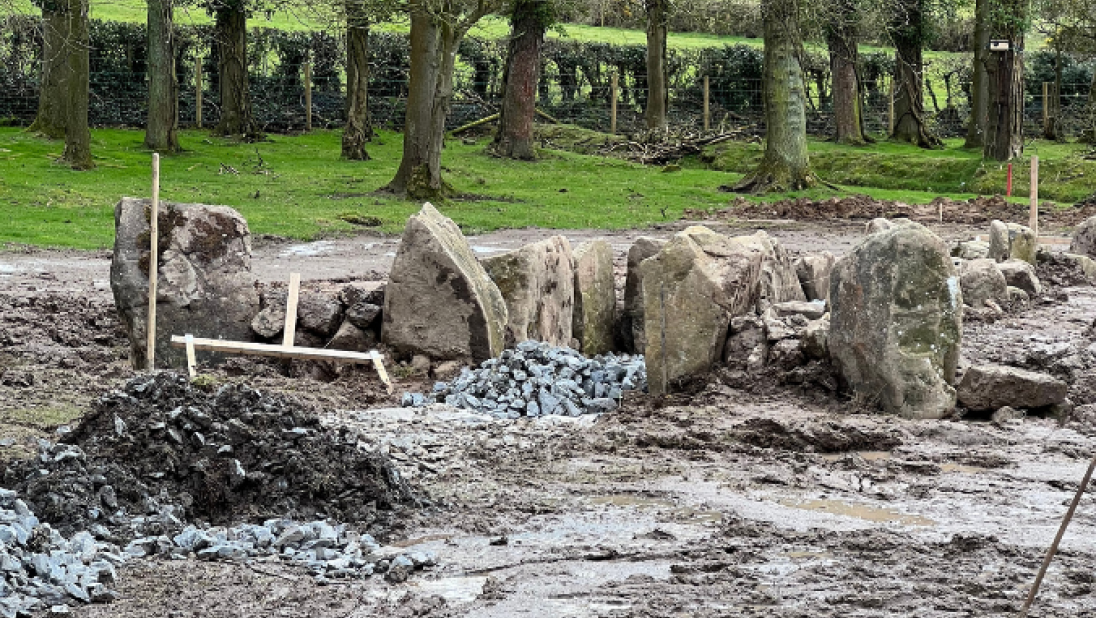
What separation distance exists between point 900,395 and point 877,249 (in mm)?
1103

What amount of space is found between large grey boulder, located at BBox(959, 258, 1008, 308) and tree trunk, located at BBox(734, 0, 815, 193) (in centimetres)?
1208

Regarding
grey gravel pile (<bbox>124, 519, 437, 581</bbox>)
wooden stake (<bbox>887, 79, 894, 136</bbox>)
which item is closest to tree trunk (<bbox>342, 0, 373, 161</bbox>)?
wooden stake (<bbox>887, 79, 894, 136</bbox>)

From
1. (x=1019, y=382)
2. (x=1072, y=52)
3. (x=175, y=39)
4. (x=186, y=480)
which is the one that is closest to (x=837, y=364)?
(x=1019, y=382)

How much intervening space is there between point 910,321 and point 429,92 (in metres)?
15.6

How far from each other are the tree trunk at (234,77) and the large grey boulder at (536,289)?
74.2ft

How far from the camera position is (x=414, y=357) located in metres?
12.5

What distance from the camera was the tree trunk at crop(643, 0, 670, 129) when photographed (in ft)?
115

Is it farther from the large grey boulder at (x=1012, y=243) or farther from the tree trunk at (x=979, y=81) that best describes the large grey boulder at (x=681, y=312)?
the tree trunk at (x=979, y=81)

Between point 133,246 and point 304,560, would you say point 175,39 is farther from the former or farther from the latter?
point 304,560

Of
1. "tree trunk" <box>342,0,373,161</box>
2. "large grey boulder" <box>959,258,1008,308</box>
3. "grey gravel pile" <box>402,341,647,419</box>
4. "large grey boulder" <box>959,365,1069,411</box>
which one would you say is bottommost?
"grey gravel pile" <box>402,341,647,419</box>

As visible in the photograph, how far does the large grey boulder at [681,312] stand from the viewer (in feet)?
38.4

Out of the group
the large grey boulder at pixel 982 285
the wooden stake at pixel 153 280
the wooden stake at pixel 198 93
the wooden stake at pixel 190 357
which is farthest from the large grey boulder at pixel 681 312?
the wooden stake at pixel 198 93

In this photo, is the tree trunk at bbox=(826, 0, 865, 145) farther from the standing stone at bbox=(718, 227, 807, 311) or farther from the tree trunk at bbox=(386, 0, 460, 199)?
the standing stone at bbox=(718, 227, 807, 311)

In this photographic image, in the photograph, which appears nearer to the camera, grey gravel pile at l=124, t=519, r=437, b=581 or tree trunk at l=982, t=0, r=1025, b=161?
grey gravel pile at l=124, t=519, r=437, b=581
